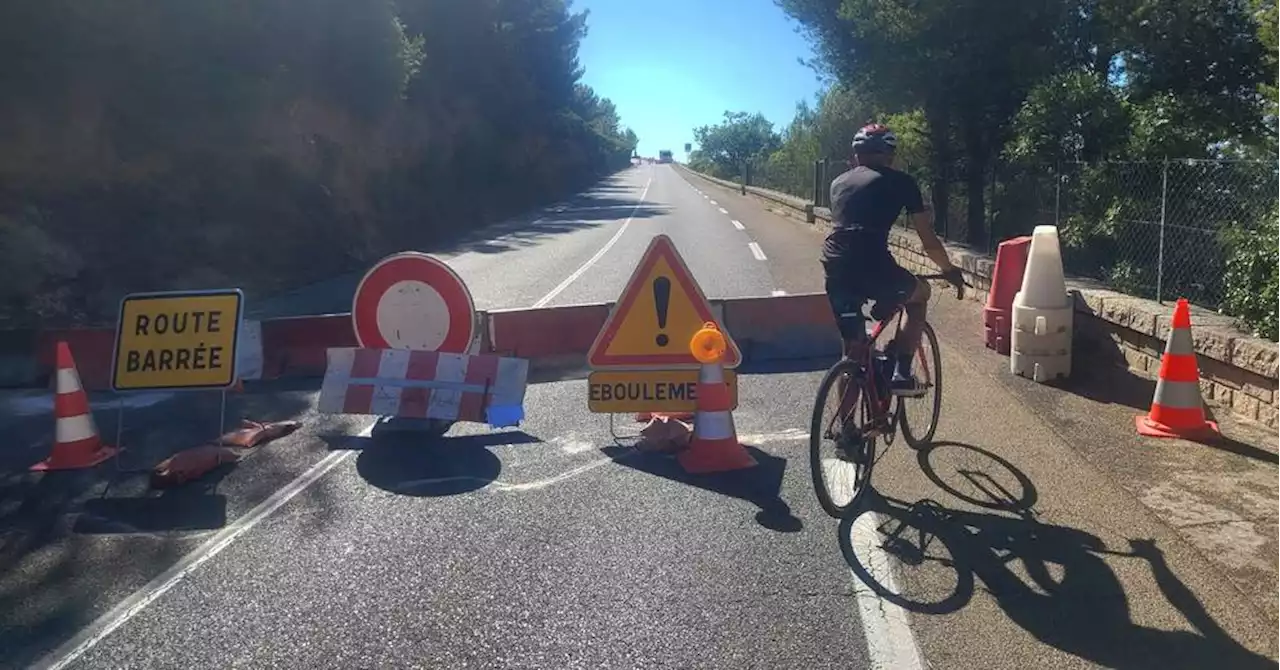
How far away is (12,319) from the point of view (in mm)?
11836

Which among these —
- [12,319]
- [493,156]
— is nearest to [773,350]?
[12,319]

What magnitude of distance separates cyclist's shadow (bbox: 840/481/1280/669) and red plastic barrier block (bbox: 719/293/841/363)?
11.9ft

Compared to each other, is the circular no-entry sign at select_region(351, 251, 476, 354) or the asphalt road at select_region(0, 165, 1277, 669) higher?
the circular no-entry sign at select_region(351, 251, 476, 354)

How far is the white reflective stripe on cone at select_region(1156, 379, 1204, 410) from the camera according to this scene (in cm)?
649

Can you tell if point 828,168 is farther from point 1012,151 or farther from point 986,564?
point 986,564

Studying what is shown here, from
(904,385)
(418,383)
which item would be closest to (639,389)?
(418,383)

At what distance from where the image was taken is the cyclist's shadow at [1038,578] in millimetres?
3904

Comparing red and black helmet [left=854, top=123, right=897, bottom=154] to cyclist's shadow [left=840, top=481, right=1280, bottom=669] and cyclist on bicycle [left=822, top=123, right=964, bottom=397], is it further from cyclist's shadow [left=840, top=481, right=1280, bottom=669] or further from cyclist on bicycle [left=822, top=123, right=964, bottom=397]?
cyclist's shadow [left=840, top=481, right=1280, bottom=669]

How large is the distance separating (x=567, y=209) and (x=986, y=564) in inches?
1565

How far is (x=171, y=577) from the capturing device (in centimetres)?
484

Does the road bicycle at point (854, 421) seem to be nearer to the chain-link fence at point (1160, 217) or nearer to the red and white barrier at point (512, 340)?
the red and white barrier at point (512, 340)

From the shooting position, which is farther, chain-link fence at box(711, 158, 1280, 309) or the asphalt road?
chain-link fence at box(711, 158, 1280, 309)

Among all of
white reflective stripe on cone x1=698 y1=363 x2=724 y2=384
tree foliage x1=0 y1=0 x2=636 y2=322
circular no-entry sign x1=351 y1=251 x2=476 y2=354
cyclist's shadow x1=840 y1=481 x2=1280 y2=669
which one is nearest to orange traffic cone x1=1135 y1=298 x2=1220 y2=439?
cyclist's shadow x1=840 y1=481 x2=1280 y2=669

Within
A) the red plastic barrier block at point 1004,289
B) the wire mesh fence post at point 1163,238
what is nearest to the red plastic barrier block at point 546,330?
the red plastic barrier block at point 1004,289
